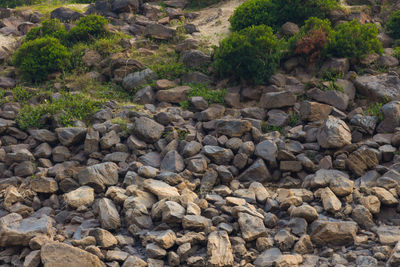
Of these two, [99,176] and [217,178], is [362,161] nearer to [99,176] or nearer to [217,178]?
[217,178]

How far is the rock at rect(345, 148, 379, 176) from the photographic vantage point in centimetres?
1002

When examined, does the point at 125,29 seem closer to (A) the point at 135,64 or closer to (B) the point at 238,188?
(A) the point at 135,64

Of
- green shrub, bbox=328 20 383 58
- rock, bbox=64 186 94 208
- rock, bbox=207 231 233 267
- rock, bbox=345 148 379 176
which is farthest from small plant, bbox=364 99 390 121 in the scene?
rock, bbox=64 186 94 208

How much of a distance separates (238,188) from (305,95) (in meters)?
4.05

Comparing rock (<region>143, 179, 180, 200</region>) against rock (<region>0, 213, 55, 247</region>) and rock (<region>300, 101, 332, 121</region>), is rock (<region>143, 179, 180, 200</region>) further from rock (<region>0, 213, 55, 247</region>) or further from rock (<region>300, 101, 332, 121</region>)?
rock (<region>300, 101, 332, 121</region>)

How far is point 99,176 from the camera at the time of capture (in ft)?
32.4

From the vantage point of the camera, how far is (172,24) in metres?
18.6

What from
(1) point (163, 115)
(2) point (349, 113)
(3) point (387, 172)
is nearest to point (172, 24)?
(1) point (163, 115)

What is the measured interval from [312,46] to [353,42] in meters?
1.16

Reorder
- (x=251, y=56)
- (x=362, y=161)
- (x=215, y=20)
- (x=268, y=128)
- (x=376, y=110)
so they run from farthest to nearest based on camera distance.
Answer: (x=215, y=20), (x=251, y=56), (x=268, y=128), (x=376, y=110), (x=362, y=161)

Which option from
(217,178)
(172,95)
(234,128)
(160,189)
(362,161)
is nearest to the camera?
(160,189)

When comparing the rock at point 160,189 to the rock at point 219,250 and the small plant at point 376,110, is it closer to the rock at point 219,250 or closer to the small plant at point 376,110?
the rock at point 219,250

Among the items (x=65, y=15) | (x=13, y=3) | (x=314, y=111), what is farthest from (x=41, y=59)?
(x=13, y=3)

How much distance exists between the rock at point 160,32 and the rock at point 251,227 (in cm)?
988
